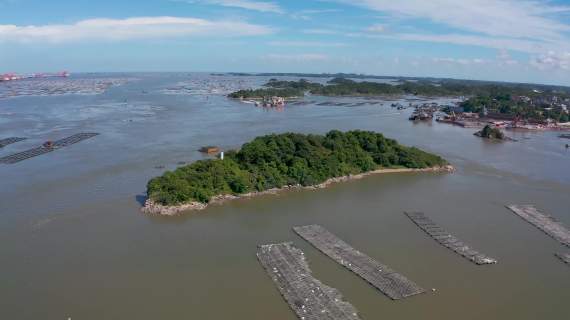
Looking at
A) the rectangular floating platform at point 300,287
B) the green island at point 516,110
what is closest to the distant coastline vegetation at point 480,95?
the green island at point 516,110

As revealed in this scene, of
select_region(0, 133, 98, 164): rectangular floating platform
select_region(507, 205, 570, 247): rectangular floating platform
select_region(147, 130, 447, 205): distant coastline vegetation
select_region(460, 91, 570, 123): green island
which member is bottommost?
select_region(507, 205, 570, 247): rectangular floating platform

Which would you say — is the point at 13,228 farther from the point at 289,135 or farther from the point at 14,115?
the point at 14,115

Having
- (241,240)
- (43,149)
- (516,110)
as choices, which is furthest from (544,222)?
(516,110)

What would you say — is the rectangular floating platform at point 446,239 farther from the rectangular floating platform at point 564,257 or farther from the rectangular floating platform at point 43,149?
the rectangular floating platform at point 43,149

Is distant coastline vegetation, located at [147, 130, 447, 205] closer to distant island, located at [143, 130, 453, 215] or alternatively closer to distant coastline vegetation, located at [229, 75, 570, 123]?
distant island, located at [143, 130, 453, 215]

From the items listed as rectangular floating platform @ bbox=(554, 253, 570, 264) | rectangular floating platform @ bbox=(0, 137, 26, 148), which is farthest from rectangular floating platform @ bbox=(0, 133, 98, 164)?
rectangular floating platform @ bbox=(554, 253, 570, 264)

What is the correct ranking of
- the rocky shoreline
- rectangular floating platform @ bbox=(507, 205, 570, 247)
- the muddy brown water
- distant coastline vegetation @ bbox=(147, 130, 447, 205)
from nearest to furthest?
1. the muddy brown water
2. rectangular floating platform @ bbox=(507, 205, 570, 247)
3. the rocky shoreline
4. distant coastline vegetation @ bbox=(147, 130, 447, 205)
